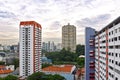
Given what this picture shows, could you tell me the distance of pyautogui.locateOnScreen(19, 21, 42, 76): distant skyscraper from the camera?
158 feet

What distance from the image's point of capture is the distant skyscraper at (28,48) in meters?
48.0

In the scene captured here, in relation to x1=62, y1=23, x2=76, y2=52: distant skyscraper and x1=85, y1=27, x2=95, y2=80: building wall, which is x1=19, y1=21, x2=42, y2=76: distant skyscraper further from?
x1=62, y1=23, x2=76, y2=52: distant skyscraper

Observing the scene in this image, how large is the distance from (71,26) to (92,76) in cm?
7131

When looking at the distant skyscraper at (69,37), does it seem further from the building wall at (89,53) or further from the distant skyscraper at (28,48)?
the building wall at (89,53)

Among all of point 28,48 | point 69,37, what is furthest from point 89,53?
point 69,37

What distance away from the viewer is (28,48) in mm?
48344

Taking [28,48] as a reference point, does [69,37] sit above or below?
above

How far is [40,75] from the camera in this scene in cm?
3625

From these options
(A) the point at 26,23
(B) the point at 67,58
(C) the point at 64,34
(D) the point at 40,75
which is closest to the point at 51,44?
(C) the point at 64,34

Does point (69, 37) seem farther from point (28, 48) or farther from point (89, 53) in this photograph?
point (89, 53)

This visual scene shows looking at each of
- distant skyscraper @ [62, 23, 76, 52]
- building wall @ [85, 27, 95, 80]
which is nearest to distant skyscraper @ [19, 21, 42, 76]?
building wall @ [85, 27, 95, 80]

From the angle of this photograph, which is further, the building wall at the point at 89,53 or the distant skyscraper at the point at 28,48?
the distant skyscraper at the point at 28,48

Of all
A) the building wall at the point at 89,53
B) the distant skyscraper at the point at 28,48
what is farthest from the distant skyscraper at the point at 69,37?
the building wall at the point at 89,53

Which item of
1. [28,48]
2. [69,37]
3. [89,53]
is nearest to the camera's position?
[89,53]
